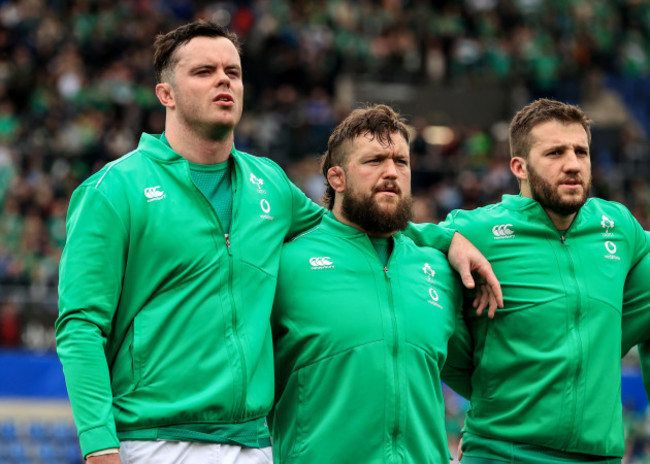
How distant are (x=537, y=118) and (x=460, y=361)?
1267 millimetres

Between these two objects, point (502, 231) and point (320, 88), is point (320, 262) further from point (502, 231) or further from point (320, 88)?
point (320, 88)

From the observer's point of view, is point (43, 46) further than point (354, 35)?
No

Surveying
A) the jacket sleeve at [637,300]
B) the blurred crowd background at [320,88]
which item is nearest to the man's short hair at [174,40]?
the jacket sleeve at [637,300]

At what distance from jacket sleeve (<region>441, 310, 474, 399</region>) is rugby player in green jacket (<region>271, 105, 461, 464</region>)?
286mm

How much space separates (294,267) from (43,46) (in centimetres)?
1580

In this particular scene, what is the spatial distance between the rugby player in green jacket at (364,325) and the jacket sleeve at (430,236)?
13 centimetres

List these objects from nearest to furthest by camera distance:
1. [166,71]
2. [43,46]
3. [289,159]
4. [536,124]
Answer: [166,71] → [536,124] → [289,159] → [43,46]

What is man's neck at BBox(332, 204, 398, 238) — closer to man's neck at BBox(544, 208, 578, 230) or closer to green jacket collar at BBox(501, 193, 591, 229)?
green jacket collar at BBox(501, 193, 591, 229)

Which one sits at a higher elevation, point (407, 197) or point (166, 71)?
point (166, 71)

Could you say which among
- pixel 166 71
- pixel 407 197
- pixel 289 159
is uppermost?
pixel 166 71

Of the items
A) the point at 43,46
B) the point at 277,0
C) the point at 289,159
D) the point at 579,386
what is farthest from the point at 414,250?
the point at 277,0

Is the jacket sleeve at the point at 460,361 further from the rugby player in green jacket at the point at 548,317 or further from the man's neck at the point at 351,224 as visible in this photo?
the man's neck at the point at 351,224

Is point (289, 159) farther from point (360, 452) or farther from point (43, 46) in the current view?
point (360, 452)

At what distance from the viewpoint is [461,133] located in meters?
21.0
